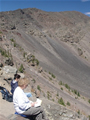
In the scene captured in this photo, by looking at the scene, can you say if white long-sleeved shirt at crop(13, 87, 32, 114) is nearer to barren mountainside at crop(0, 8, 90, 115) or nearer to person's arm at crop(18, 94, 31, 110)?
person's arm at crop(18, 94, 31, 110)

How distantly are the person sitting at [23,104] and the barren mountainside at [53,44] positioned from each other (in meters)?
12.4

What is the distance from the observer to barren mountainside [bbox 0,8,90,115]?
2344 centimetres

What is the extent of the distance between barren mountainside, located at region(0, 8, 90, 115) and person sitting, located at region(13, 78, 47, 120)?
12.4 metres

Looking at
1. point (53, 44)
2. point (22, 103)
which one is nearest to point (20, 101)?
point (22, 103)

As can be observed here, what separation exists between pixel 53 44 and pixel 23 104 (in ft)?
128

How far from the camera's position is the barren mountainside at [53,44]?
2344cm

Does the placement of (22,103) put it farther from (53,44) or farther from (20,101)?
(53,44)

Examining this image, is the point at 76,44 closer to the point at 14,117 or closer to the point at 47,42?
the point at 47,42

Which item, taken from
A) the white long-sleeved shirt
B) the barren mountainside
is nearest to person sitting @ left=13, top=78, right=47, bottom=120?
the white long-sleeved shirt

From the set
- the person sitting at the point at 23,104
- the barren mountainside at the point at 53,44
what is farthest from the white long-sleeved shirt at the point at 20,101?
the barren mountainside at the point at 53,44

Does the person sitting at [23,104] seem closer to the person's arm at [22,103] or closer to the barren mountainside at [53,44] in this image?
the person's arm at [22,103]

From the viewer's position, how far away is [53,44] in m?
43.0

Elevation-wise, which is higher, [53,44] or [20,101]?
[53,44]

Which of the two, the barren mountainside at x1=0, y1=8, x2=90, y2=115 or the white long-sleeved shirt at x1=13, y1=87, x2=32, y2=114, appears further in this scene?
the barren mountainside at x1=0, y1=8, x2=90, y2=115
